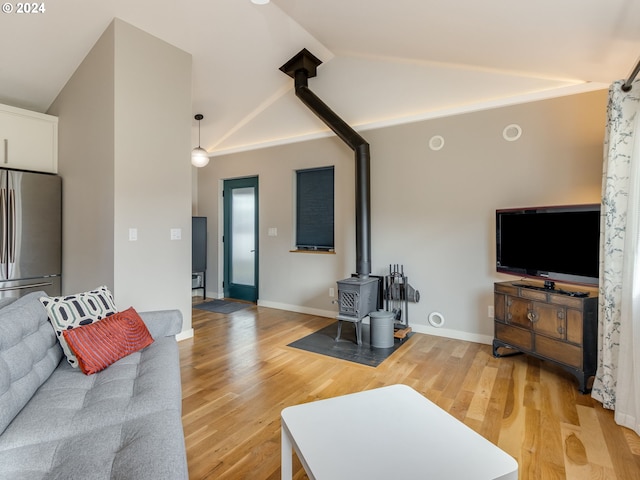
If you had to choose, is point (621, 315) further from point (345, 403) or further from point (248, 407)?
point (248, 407)

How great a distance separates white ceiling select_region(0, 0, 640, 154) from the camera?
2.19 meters

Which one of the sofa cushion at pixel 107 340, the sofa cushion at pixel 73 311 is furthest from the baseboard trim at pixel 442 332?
the sofa cushion at pixel 73 311

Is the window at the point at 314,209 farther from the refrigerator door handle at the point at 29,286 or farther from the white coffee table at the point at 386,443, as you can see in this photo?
the white coffee table at the point at 386,443

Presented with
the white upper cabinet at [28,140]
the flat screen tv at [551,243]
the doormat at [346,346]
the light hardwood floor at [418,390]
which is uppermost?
the white upper cabinet at [28,140]

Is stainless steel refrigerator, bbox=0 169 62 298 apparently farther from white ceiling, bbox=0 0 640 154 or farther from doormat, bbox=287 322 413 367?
doormat, bbox=287 322 413 367

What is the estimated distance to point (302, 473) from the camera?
1.69 metres

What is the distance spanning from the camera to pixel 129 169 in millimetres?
3102

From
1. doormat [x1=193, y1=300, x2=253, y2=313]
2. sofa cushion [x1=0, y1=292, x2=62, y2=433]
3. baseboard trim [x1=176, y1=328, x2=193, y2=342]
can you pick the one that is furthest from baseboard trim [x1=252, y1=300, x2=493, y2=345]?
sofa cushion [x1=0, y1=292, x2=62, y2=433]

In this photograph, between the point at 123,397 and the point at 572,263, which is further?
the point at 572,263

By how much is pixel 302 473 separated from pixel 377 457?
27.8 inches

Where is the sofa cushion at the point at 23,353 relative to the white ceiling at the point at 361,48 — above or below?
below

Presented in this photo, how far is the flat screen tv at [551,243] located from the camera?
2570 mm

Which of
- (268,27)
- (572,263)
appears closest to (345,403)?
(572,263)

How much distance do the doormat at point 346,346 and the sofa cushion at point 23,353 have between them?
2.11 meters
